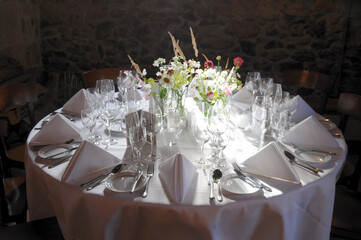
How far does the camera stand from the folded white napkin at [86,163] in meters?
1.28

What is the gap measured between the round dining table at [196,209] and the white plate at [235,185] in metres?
0.01

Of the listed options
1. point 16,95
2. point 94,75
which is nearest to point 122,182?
point 16,95

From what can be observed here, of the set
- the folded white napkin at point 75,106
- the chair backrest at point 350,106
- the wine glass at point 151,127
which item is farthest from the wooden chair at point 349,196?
the folded white napkin at point 75,106

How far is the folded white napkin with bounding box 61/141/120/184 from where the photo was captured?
4.21ft

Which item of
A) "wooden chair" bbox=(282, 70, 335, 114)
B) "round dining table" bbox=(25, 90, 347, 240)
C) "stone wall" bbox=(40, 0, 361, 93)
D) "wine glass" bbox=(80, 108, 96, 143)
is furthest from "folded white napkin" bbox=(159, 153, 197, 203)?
"stone wall" bbox=(40, 0, 361, 93)

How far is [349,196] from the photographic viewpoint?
5.82ft

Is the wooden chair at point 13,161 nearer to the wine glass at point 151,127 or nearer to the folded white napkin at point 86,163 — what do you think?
the folded white napkin at point 86,163

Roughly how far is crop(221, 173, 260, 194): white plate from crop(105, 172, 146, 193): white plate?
324mm

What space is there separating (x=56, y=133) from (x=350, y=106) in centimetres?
185

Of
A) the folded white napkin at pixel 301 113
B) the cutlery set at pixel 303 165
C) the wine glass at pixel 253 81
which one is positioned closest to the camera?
the cutlery set at pixel 303 165

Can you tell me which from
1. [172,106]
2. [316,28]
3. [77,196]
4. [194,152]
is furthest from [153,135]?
[316,28]

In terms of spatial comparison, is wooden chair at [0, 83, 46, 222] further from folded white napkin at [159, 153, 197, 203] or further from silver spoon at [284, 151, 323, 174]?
silver spoon at [284, 151, 323, 174]

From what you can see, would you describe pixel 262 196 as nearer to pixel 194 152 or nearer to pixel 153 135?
pixel 194 152

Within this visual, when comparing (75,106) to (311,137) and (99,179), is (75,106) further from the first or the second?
(311,137)
